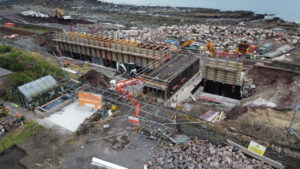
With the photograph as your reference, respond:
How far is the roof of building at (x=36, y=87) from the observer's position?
24078 mm

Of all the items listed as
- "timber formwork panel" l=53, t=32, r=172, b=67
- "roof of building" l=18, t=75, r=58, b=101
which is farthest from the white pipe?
"timber formwork panel" l=53, t=32, r=172, b=67

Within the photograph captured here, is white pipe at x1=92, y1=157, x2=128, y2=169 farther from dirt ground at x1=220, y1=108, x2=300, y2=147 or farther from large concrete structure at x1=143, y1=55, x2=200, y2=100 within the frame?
large concrete structure at x1=143, y1=55, x2=200, y2=100

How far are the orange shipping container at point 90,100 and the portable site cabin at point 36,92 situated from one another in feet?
17.1

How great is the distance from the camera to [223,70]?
29.3 meters

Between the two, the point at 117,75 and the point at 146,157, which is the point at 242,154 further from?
the point at 117,75

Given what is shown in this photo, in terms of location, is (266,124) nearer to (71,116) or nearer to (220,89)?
(220,89)

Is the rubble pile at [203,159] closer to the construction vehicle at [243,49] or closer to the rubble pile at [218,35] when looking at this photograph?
the construction vehicle at [243,49]

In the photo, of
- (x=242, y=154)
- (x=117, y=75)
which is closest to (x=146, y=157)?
(x=242, y=154)

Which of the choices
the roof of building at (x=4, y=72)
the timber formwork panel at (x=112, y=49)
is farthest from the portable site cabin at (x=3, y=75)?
the timber formwork panel at (x=112, y=49)

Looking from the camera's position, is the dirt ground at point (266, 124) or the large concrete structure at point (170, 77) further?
the large concrete structure at point (170, 77)

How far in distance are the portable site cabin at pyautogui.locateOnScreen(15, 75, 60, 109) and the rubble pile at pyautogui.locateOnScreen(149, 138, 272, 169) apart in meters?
15.6

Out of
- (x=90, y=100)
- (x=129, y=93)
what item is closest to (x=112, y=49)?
(x=129, y=93)

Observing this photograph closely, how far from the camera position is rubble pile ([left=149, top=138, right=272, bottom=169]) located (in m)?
15.8

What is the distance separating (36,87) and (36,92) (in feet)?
2.15
